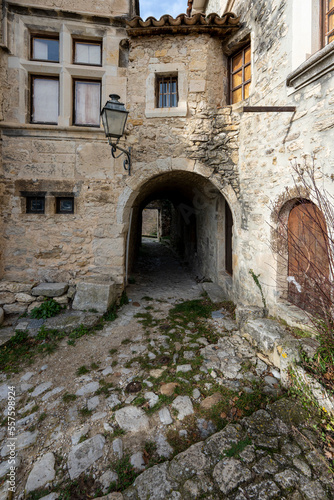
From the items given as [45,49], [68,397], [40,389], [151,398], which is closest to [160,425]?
[151,398]

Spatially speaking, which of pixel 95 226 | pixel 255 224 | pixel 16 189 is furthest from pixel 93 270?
pixel 255 224

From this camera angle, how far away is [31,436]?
2.11m

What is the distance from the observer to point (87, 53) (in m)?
4.48

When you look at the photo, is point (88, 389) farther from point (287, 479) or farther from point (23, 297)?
point (23, 297)

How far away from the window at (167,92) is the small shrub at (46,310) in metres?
4.27

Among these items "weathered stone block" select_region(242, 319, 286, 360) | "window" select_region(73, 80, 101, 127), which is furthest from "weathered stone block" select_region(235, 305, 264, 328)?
"window" select_region(73, 80, 101, 127)

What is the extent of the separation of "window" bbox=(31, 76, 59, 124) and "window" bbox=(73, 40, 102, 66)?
0.62 meters

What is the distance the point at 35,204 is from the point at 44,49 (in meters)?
2.89

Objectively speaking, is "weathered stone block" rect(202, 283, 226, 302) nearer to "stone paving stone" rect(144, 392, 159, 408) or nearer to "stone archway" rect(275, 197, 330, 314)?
"stone archway" rect(275, 197, 330, 314)

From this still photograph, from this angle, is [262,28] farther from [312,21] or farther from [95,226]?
[95,226]

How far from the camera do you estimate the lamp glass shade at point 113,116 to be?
358 centimetres

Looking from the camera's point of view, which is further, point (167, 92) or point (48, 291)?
point (167, 92)

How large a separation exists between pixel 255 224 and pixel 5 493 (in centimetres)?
400

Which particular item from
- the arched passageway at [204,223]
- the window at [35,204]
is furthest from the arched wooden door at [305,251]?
the window at [35,204]
